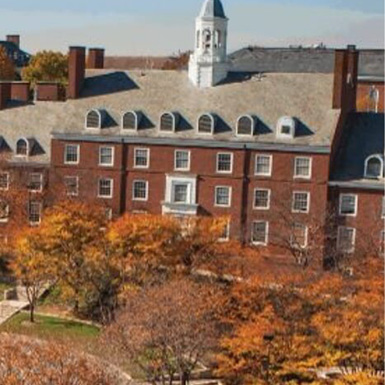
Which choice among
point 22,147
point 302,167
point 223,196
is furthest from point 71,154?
point 302,167

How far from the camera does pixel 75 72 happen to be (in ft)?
169

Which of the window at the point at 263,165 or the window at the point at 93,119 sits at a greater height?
the window at the point at 93,119

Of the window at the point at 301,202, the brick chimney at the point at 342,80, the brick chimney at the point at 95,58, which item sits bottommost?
the window at the point at 301,202

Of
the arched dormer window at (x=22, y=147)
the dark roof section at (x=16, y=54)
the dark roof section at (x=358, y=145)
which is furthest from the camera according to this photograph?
the dark roof section at (x=16, y=54)

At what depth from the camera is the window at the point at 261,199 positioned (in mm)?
47125

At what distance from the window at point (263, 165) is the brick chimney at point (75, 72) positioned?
11726 millimetres

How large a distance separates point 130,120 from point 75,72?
498 centimetres

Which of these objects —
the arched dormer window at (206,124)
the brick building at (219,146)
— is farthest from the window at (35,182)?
the arched dormer window at (206,124)

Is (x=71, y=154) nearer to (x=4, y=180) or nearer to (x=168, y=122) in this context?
(x=4, y=180)

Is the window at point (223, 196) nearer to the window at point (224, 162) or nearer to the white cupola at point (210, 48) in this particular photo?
the window at point (224, 162)

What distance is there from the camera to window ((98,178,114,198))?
4972 centimetres

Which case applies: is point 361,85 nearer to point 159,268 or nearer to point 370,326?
point 159,268

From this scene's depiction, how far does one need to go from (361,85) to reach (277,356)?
188ft

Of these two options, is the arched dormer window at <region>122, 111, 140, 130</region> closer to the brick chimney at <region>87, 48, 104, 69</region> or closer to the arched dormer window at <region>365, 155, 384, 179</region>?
the brick chimney at <region>87, 48, 104, 69</region>
